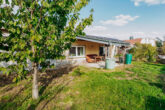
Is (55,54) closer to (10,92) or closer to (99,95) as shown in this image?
(99,95)

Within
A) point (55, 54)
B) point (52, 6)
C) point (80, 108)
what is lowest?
point (80, 108)

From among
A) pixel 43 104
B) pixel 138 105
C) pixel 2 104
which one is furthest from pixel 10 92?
pixel 138 105

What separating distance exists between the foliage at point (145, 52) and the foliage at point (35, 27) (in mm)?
11598

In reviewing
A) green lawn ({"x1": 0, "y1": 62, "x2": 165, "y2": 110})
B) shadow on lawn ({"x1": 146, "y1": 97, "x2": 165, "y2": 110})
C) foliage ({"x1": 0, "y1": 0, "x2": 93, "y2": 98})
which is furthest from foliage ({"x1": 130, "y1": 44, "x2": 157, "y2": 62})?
foliage ({"x1": 0, "y1": 0, "x2": 93, "y2": 98})

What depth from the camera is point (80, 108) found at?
2.76 metres

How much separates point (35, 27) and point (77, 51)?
8.04 meters

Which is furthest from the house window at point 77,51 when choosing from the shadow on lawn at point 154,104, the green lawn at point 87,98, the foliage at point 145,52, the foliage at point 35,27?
the shadow on lawn at point 154,104

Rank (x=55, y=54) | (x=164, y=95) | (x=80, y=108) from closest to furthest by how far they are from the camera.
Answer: (x=80, y=108) < (x=55, y=54) < (x=164, y=95)

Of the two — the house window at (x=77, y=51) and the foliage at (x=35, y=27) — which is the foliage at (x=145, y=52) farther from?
the foliage at (x=35, y=27)

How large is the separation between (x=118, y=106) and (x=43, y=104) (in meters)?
2.63

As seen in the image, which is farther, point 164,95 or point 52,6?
point 164,95

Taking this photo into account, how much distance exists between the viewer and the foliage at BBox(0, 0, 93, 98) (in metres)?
2.16

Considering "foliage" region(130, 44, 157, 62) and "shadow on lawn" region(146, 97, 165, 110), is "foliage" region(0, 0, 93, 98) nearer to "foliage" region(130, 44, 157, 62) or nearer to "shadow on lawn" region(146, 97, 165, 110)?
"shadow on lawn" region(146, 97, 165, 110)

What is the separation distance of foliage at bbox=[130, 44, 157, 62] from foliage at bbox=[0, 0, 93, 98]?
→ 38.1 ft
